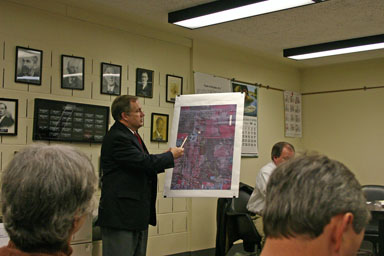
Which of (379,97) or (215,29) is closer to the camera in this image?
(215,29)

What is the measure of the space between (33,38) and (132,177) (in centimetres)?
167

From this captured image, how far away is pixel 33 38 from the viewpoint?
3891mm

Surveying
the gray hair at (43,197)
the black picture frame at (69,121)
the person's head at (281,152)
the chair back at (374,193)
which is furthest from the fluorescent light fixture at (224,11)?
the gray hair at (43,197)

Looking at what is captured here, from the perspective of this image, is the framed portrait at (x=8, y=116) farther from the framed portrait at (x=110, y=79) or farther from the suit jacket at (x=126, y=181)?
the suit jacket at (x=126, y=181)

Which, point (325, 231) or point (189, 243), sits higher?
point (325, 231)

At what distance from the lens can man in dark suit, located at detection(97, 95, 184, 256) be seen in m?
2.93

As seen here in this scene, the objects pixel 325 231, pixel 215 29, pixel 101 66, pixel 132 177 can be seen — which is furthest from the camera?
pixel 215 29

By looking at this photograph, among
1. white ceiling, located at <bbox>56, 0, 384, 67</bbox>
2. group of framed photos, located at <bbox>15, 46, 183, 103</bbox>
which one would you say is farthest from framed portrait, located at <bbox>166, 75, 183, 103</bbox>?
white ceiling, located at <bbox>56, 0, 384, 67</bbox>

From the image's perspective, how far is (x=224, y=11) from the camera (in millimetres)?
3973

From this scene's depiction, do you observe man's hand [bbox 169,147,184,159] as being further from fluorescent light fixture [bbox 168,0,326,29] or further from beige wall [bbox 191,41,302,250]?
beige wall [bbox 191,41,302,250]

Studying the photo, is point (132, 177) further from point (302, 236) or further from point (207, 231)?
point (207, 231)

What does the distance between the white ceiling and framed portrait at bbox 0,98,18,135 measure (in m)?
1.02

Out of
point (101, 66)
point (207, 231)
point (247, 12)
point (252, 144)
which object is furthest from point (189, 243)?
point (247, 12)

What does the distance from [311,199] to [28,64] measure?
3.35 metres
